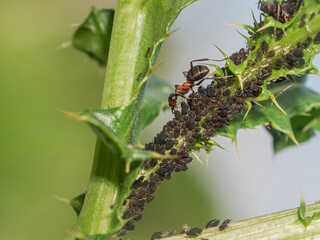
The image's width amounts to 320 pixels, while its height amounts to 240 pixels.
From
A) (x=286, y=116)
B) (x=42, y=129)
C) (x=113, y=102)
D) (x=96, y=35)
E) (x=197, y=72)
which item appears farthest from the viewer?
(x=42, y=129)

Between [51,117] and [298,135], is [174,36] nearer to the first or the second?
[51,117]

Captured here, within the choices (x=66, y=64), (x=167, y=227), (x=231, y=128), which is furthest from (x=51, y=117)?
(x=231, y=128)

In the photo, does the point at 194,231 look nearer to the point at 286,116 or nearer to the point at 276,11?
the point at 286,116

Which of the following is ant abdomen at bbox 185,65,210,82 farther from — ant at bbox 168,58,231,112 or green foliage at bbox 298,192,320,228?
green foliage at bbox 298,192,320,228

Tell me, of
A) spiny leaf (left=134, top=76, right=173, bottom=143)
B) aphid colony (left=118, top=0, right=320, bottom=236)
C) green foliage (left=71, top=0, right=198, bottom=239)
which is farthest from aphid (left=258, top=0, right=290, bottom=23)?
spiny leaf (left=134, top=76, right=173, bottom=143)

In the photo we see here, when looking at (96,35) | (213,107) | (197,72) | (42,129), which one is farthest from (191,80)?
(42,129)
